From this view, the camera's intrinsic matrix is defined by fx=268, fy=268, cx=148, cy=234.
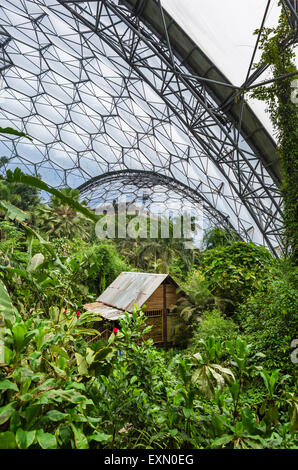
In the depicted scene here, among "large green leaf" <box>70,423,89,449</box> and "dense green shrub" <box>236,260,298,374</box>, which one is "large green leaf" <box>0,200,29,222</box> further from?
"dense green shrub" <box>236,260,298,374</box>

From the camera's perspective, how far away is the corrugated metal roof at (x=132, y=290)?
34.1ft

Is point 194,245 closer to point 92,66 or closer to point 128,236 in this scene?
point 128,236

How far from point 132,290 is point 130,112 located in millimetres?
17977

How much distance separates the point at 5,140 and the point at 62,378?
125 feet

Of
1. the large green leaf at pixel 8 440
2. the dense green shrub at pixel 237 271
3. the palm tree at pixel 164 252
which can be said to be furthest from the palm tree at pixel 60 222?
the large green leaf at pixel 8 440

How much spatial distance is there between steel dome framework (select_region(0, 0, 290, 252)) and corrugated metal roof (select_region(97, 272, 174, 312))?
208 inches

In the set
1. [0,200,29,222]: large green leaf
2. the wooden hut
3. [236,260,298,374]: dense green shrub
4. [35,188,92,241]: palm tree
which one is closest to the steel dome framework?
[236,260,298,374]: dense green shrub

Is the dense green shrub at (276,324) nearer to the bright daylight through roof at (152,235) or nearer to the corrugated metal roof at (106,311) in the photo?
the bright daylight through roof at (152,235)

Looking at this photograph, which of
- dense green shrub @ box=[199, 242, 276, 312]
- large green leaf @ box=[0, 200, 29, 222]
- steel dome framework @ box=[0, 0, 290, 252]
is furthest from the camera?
steel dome framework @ box=[0, 0, 290, 252]

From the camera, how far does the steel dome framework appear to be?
1071 cm

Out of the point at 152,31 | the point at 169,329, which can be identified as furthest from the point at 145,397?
the point at 152,31

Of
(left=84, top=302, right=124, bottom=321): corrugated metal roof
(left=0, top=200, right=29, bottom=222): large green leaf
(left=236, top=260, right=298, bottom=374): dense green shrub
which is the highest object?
(left=0, top=200, right=29, bottom=222): large green leaf

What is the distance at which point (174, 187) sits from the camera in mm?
32969

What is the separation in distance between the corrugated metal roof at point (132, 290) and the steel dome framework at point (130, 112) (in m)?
5.28
